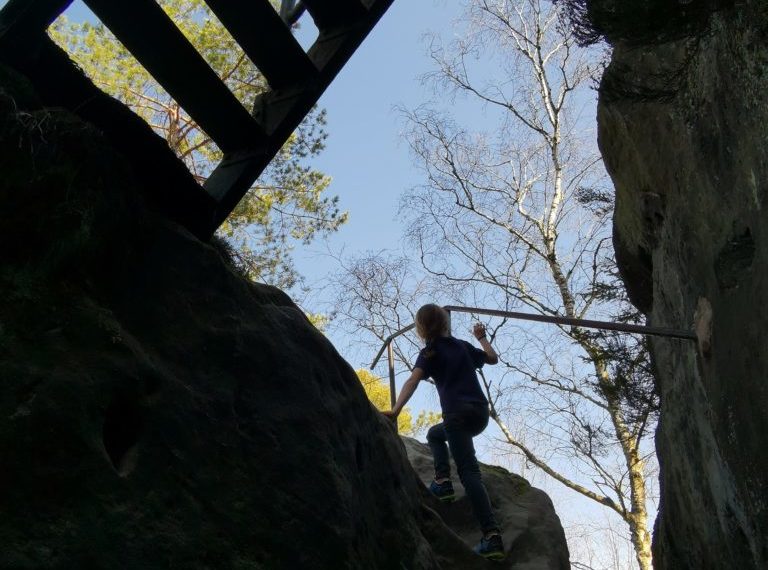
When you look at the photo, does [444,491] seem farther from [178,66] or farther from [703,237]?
[178,66]

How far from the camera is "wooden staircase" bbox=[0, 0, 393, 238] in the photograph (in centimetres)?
384

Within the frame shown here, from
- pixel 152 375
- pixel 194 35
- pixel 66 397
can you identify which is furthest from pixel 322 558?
pixel 194 35

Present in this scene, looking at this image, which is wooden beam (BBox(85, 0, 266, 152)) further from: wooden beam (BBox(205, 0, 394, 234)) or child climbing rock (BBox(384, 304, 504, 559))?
child climbing rock (BBox(384, 304, 504, 559))

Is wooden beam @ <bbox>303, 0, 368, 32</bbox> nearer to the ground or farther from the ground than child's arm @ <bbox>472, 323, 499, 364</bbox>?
farther from the ground

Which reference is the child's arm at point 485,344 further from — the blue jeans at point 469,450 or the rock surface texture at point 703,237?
the rock surface texture at point 703,237

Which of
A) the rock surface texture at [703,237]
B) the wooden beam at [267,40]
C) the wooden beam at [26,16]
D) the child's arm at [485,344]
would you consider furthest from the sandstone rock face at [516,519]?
the wooden beam at [26,16]

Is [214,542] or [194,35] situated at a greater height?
[194,35]

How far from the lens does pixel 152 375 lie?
3791mm

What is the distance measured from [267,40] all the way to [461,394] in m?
3.37

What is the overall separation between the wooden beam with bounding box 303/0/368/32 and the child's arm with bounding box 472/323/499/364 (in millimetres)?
2716

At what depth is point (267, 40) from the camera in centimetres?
456

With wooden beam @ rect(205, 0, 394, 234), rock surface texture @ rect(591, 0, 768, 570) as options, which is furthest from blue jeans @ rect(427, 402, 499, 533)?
wooden beam @ rect(205, 0, 394, 234)

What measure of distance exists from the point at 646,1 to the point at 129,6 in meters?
2.56

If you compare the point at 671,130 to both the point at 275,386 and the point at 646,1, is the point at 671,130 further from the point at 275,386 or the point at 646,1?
the point at 275,386
